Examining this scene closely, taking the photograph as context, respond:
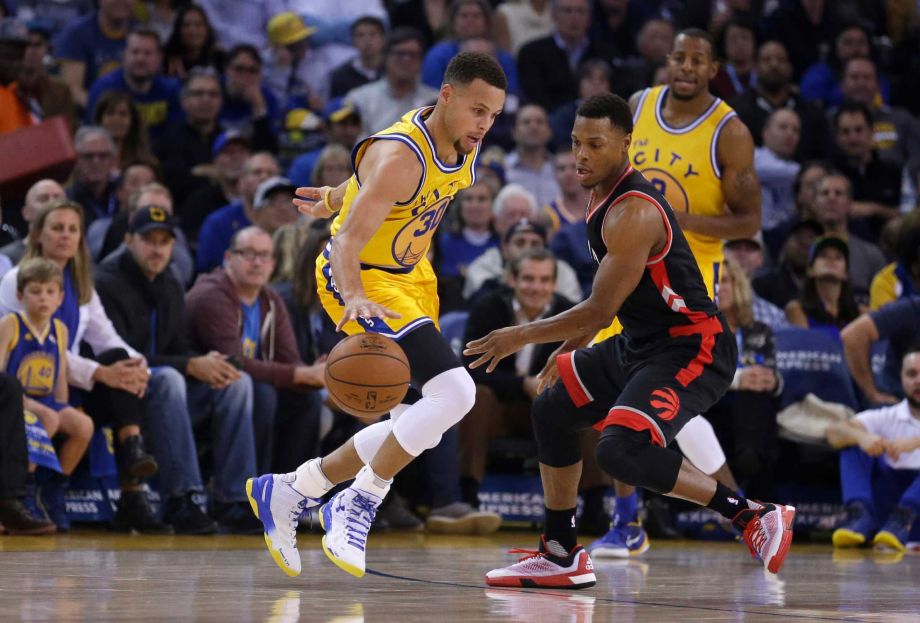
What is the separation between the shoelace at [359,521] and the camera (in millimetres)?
5441

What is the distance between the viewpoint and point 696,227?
22.6 feet

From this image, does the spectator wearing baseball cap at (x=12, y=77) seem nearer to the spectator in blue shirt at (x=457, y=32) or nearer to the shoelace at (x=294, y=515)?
the spectator in blue shirt at (x=457, y=32)

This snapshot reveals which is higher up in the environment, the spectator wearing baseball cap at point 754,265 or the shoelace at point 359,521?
the spectator wearing baseball cap at point 754,265

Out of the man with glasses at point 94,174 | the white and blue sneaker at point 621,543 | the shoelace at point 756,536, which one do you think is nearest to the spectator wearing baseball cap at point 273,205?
the man with glasses at point 94,174

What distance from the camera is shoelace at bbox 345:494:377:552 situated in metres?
5.44

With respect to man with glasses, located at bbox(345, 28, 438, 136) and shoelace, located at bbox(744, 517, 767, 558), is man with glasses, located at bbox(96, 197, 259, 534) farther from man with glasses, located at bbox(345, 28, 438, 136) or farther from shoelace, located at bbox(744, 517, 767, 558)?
shoelace, located at bbox(744, 517, 767, 558)

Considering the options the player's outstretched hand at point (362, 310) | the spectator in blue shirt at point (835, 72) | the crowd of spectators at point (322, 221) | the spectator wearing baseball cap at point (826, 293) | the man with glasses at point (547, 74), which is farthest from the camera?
the spectator in blue shirt at point (835, 72)

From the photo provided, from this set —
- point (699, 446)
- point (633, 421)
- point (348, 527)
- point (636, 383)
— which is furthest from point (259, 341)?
point (633, 421)

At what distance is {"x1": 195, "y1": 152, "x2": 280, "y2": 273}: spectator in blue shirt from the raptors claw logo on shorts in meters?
5.41

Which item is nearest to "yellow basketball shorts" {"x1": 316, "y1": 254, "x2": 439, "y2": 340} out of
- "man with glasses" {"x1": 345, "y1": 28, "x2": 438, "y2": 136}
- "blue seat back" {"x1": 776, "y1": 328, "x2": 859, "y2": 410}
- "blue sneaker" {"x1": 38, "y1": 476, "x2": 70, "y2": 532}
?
"blue sneaker" {"x1": 38, "y1": 476, "x2": 70, "y2": 532}

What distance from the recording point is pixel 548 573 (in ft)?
18.4

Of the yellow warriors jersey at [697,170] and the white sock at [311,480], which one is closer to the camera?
the white sock at [311,480]

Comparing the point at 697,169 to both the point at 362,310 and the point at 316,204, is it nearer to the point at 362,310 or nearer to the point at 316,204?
the point at 316,204

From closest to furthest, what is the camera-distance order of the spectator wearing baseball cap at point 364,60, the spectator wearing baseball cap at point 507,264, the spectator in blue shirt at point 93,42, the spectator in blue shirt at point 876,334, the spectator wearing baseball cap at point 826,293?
the spectator in blue shirt at point 876,334 → the spectator wearing baseball cap at point 507,264 → the spectator wearing baseball cap at point 826,293 → the spectator in blue shirt at point 93,42 → the spectator wearing baseball cap at point 364,60
